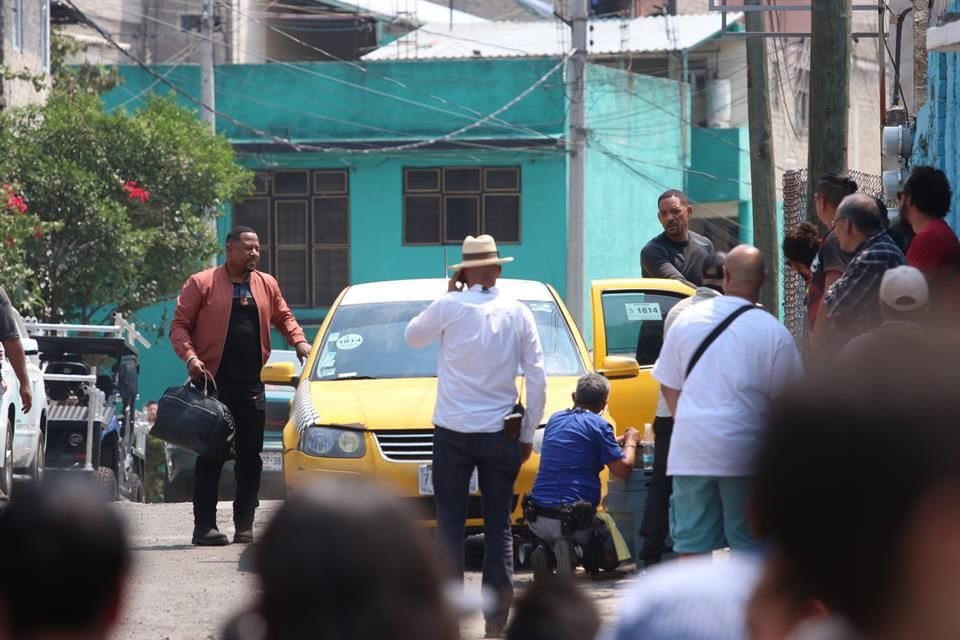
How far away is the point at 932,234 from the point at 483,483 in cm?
227

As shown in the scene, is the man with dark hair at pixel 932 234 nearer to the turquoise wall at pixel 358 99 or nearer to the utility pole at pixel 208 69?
the utility pole at pixel 208 69

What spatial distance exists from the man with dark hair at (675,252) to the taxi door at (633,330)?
0.22 metres

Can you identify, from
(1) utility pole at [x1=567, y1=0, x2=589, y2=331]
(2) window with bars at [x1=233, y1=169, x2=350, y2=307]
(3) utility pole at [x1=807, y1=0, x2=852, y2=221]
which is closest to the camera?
(3) utility pole at [x1=807, y1=0, x2=852, y2=221]

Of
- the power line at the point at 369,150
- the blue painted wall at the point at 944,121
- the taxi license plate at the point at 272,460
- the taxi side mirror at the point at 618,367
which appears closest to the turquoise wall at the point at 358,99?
the power line at the point at 369,150

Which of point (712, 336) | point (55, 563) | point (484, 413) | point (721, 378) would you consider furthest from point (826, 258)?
point (55, 563)

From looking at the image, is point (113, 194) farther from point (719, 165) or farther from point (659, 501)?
point (659, 501)

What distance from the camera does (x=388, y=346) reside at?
10.2 metres

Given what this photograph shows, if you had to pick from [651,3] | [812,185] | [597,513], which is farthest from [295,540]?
[651,3]

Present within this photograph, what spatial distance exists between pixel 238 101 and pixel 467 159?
427 cm

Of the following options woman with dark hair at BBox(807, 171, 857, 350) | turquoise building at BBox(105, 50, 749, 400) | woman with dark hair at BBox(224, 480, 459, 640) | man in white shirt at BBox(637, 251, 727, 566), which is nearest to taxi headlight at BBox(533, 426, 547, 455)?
man in white shirt at BBox(637, 251, 727, 566)

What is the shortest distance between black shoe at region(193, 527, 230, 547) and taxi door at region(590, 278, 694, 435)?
2399mm

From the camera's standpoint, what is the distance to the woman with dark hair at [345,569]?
1.70 metres

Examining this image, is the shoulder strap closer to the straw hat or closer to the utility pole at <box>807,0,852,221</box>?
the straw hat

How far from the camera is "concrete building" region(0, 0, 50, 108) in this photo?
Result: 2628cm
